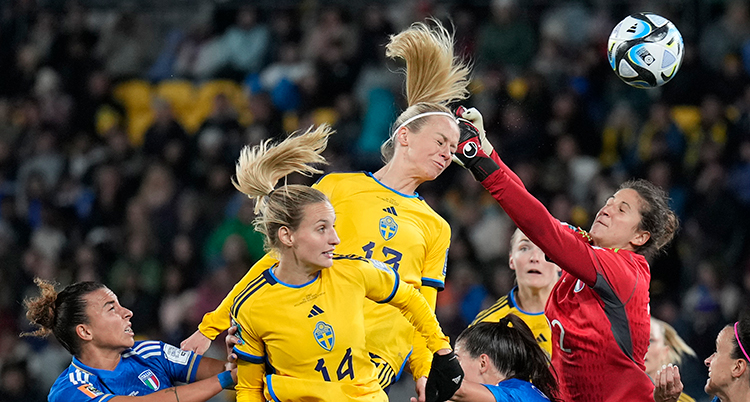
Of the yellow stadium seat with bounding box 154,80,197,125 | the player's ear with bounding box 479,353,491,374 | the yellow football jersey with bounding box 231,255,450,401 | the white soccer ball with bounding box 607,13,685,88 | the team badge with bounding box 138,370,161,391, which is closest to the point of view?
the yellow football jersey with bounding box 231,255,450,401

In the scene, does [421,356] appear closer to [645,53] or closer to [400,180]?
[400,180]

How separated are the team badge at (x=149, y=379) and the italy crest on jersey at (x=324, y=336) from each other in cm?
105

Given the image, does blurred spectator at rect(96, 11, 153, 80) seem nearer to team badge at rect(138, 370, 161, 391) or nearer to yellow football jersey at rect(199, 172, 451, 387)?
yellow football jersey at rect(199, 172, 451, 387)

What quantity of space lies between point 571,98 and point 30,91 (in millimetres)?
6628

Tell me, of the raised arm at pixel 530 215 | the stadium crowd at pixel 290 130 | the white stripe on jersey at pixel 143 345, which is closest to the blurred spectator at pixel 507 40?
the stadium crowd at pixel 290 130

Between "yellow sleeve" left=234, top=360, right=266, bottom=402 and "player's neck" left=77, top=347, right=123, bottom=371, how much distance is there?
0.75 m

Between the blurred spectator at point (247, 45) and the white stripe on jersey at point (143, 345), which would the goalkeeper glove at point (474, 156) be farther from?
the blurred spectator at point (247, 45)

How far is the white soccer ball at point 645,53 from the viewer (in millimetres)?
5184

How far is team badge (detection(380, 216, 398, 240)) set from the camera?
188 inches

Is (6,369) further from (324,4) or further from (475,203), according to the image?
(324,4)

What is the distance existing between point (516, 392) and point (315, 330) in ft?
3.15

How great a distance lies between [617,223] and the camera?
14.9 ft

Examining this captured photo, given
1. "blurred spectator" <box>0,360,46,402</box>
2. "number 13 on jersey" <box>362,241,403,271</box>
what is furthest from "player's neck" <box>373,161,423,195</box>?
"blurred spectator" <box>0,360,46,402</box>

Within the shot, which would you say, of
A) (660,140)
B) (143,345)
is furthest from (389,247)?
(660,140)
